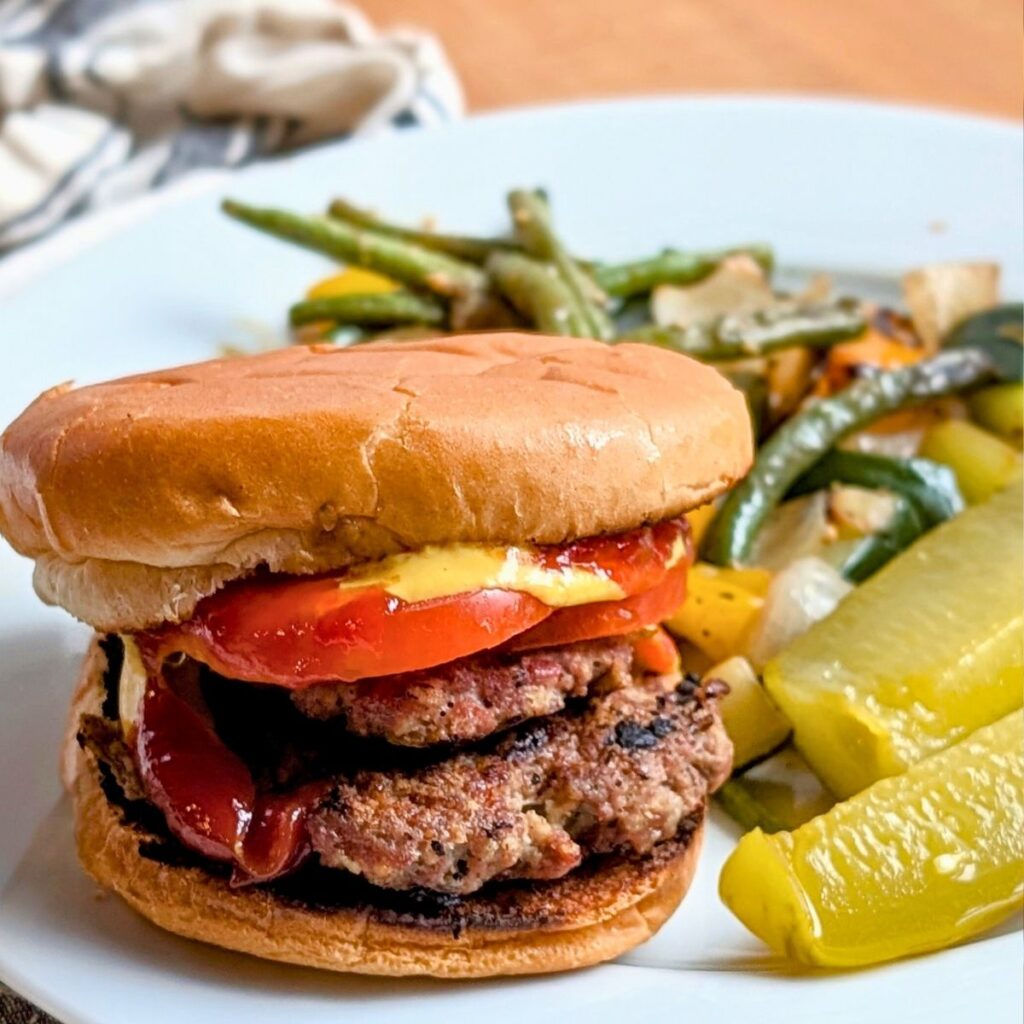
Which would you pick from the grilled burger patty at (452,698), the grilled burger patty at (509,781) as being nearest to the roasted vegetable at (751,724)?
the grilled burger patty at (509,781)

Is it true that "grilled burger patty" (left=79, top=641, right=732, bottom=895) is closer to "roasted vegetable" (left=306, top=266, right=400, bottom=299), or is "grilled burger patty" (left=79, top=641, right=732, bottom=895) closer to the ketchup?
the ketchup

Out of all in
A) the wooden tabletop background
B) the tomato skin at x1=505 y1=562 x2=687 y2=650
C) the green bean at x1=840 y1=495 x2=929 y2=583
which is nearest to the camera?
the tomato skin at x1=505 y1=562 x2=687 y2=650

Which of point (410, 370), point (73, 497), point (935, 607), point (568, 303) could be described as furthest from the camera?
point (568, 303)

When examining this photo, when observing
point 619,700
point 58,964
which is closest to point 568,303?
point 619,700

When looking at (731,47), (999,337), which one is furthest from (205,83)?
(999,337)

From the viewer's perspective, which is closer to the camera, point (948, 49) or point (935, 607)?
point (935, 607)

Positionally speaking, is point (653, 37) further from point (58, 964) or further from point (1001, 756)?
point (58, 964)

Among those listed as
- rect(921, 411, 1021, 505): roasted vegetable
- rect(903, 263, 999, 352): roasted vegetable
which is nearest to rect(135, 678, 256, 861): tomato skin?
rect(921, 411, 1021, 505): roasted vegetable
